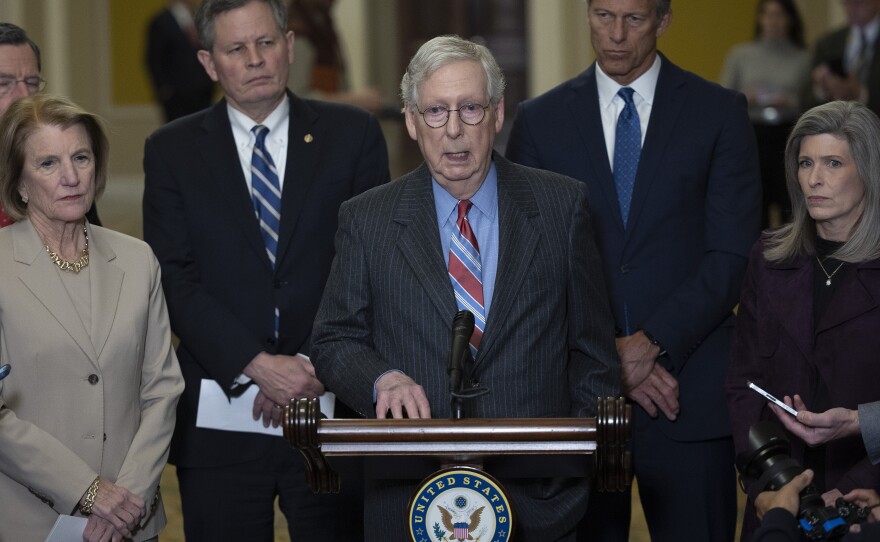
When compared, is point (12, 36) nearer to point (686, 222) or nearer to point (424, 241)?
point (424, 241)

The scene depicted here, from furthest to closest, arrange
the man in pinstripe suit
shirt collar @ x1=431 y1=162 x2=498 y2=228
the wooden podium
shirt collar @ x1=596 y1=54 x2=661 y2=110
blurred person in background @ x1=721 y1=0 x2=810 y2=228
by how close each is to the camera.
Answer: blurred person in background @ x1=721 y1=0 x2=810 y2=228, shirt collar @ x1=596 y1=54 x2=661 y2=110, shirt collar @ x1=431 y1=162 x2=498 y2=228, the man in pinstripe suit, the wooden podium

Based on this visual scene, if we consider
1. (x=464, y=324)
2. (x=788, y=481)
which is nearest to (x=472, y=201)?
(x=464, y=324)

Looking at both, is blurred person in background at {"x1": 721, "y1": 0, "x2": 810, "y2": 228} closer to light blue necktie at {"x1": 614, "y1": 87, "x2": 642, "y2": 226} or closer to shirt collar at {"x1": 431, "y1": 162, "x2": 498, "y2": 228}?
light blue necktie at {"x1": 614, "y1": 87, "x2": 642, "y2": 226}

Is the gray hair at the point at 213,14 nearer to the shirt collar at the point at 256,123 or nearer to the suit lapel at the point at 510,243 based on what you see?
the shirt collar at the point at 256,123

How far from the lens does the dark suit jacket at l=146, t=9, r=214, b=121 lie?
1081 cm

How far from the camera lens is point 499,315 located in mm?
2400

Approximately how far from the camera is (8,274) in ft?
8.93

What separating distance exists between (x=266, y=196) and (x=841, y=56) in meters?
5.31

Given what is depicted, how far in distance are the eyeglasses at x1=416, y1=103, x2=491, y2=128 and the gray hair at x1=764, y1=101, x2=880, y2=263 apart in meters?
0.85

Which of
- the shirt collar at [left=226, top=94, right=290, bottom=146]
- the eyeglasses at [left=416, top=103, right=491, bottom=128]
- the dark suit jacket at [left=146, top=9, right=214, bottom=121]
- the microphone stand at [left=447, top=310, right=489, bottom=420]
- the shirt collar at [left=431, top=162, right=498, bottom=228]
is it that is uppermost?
the dark suit jacket at [left=146, top=9, right=214, bottom=121]

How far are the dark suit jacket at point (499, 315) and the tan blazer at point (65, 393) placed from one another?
0.52 meters

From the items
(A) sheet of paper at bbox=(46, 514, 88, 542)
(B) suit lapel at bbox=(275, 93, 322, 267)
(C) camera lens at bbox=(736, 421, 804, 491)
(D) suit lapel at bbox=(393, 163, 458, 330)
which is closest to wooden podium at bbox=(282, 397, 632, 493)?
(D) suit lapel at bbox=(393, 163, 458, 330)

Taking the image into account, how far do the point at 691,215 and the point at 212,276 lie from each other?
1.20 metres

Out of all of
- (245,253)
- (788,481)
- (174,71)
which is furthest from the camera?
(174,71)
